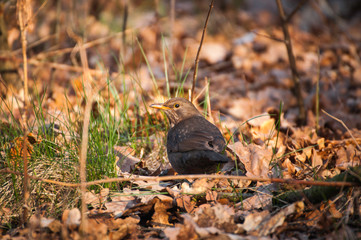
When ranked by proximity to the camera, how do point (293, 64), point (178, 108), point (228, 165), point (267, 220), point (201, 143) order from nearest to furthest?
point (267, 220), point (201, 143), point (228, 165), point (178, 108), point (293, 64)

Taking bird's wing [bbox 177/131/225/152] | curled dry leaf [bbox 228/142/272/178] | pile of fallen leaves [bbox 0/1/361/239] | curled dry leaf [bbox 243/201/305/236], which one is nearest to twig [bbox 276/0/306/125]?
pile of fallen leaves [bbox 0/1/361/239]

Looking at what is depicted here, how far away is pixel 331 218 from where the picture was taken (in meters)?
2.86

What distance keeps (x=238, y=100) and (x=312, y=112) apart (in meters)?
1.26

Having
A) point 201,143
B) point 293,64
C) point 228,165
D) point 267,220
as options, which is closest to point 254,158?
point 228,165

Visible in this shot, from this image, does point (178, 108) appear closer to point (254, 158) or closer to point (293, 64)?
point (254, 158)

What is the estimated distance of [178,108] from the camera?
181 inches

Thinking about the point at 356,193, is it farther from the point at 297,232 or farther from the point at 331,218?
the point at 297,232

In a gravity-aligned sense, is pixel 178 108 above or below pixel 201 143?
above

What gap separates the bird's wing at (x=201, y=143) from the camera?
12.6ft

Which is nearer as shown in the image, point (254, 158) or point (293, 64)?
point (254, 158)

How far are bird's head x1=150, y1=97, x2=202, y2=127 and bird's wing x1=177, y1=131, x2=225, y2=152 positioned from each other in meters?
0.65

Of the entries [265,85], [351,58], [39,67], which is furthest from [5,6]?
[351,58]

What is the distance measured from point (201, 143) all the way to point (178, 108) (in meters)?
0.87

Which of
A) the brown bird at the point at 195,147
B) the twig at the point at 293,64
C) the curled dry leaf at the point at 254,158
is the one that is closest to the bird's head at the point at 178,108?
the brown bird at the point at 195,147
